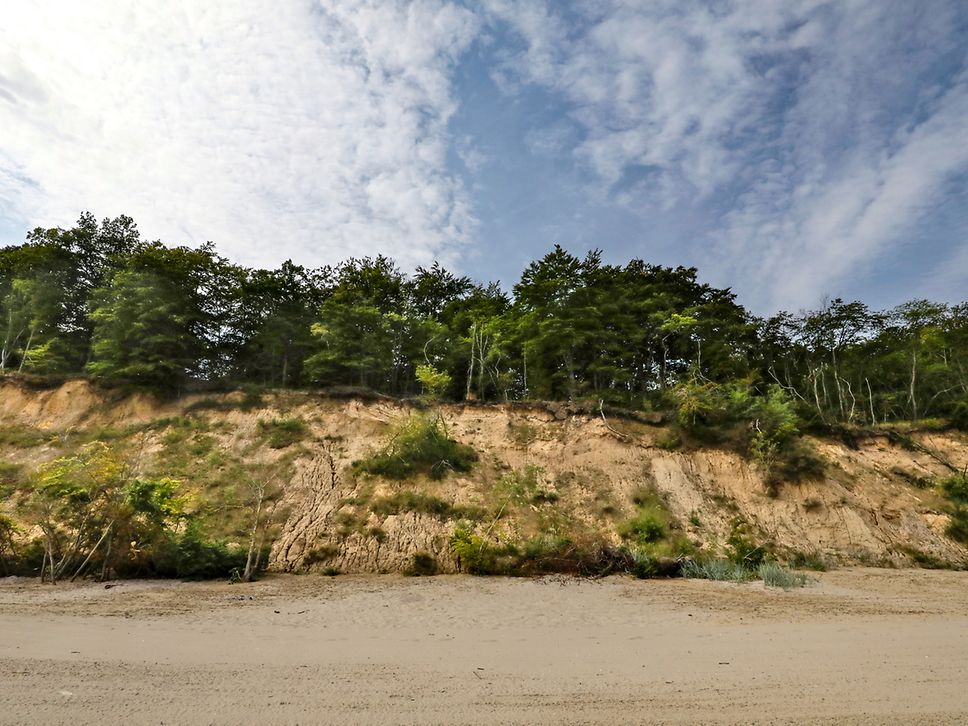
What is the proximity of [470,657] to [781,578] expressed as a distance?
42.4ft

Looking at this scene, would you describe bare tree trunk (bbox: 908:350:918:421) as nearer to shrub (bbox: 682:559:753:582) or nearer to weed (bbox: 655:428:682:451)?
weed (bbox: 655:428:682:451)

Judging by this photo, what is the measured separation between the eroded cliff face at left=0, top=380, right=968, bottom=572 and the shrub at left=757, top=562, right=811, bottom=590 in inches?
144

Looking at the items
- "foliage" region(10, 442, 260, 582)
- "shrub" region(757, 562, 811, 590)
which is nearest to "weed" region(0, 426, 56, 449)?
"foliage" region(10, 442, 260, 582)

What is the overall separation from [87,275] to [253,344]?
1376cm

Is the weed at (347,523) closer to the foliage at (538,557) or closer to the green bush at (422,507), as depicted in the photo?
A: the green bush at (422,507)

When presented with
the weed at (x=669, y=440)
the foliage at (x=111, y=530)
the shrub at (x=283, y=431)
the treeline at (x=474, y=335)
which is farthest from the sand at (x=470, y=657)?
the treeline at (x=474, y=335)

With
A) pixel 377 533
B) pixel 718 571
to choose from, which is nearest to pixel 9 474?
pixel 377 533

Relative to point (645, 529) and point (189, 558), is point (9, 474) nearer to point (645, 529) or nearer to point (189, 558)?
point (189, 558)

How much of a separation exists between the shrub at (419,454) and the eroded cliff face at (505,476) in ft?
1.94

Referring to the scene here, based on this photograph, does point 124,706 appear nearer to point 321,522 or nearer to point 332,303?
point 321,522

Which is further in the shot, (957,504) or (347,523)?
(957,504)

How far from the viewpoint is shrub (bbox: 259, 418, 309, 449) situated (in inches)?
969

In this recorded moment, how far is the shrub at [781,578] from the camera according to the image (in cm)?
1566

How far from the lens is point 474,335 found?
3469 cm
